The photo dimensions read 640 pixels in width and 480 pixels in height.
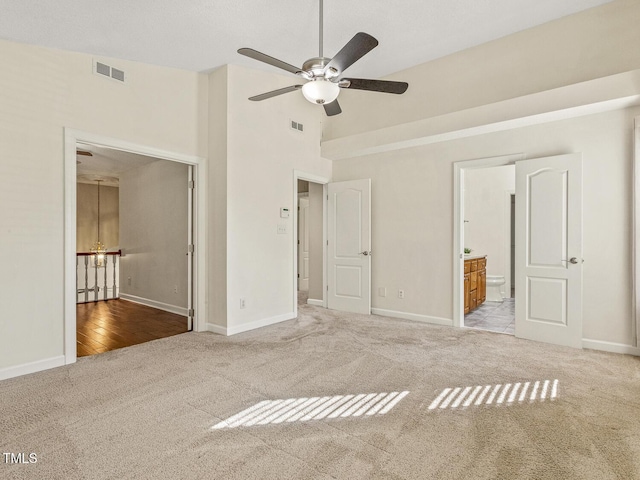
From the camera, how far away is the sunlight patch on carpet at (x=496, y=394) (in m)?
2.49

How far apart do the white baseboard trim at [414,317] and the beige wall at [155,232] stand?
10.0 feet

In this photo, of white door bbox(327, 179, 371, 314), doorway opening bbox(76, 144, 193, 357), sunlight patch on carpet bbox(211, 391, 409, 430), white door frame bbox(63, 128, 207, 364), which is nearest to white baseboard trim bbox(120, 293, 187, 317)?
doorway opening bbox(76, 144, 193, 357)

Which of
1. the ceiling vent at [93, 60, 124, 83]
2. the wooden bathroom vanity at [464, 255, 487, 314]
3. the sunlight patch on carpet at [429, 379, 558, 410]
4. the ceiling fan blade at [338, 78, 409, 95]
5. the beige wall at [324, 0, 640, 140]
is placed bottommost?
the sunlight patch on carpet at [429, 379, 558, 410]

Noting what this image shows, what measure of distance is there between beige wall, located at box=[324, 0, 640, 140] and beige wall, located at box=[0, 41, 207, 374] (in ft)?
11.7

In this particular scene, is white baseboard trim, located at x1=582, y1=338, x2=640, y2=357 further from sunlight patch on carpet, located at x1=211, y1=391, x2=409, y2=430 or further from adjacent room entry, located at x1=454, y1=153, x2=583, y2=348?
sunlight patch on carpet, located at x1=211, y1=391, x2=409, y2=430

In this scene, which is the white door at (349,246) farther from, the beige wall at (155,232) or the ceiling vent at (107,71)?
the ceiling vent at (107,71)

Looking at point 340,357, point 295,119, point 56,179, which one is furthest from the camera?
point 295,119

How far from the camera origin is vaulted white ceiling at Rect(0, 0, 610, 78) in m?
2.81

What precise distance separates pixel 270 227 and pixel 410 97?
2672mm

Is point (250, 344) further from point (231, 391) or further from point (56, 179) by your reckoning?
point (56, 179)

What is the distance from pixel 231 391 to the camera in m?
2.66

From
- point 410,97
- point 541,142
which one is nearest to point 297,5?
point 410,97

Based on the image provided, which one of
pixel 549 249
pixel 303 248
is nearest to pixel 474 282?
pixel 549 249

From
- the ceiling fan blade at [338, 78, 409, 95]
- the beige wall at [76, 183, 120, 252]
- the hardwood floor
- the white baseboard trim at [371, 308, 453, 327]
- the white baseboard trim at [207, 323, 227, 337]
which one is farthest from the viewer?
the beige wall at [76, 183, 120, 252]
